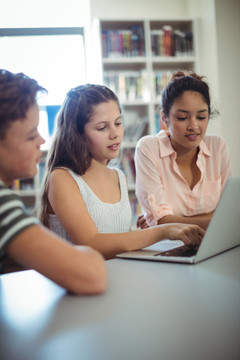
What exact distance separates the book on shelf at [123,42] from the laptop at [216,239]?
301cm

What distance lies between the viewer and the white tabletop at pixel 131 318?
1.71 ft

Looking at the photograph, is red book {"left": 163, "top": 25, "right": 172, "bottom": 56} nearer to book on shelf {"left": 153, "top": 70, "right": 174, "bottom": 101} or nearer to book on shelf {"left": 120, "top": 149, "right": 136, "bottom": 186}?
book on shelf {"left": 153, "top": 70, "right": 174, "bottom": 101}

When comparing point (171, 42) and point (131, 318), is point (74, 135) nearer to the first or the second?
point (131, 318)

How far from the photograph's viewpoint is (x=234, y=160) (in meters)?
3.86

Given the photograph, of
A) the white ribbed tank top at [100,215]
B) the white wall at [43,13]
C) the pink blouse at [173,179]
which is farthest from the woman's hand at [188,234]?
the white wall at [43,13]

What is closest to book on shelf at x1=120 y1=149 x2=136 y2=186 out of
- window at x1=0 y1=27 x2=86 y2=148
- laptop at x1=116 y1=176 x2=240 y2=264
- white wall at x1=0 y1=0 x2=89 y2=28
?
window at x1=0 y1=27 x2=86 y2=148

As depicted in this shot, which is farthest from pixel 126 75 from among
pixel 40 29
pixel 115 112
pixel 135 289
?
pixel 135 289

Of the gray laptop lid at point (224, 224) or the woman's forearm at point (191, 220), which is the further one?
the woman's forearm at point (191, 220)

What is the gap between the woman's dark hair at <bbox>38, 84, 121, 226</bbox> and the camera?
4.66 feet

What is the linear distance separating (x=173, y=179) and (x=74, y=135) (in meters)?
0.61

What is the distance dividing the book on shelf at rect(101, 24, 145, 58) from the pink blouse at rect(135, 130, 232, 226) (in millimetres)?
2170

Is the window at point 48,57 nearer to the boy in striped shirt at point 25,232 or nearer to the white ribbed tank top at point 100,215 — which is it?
the white ribbed tank top at point 100,215

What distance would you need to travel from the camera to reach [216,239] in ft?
3.28

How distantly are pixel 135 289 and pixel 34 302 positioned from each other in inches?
7.7
